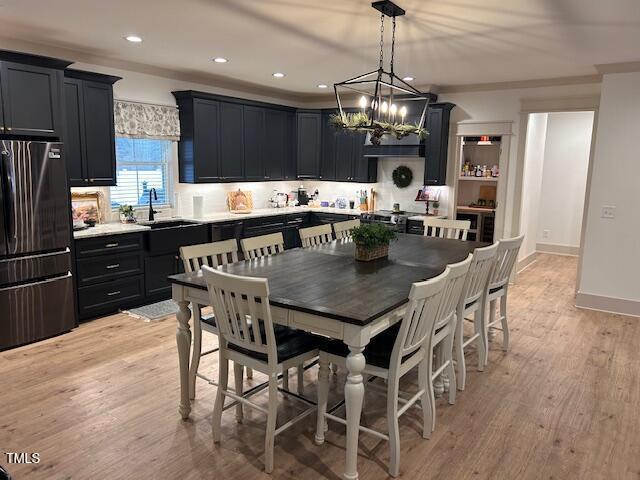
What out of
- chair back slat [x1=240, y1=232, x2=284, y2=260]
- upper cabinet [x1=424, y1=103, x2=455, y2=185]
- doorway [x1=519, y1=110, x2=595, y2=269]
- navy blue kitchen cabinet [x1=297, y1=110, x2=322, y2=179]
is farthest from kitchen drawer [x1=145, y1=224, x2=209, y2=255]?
doorway [x1=519, y1=110, x2=595, y2=269]

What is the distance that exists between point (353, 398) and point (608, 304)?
4202 millimetres

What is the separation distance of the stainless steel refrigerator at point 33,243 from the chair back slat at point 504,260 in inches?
144

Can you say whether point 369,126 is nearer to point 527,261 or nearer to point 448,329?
point 448,329

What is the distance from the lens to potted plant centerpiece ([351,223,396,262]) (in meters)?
3.56

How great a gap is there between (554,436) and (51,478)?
2790mm

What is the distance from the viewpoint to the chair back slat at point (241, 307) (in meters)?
2.32

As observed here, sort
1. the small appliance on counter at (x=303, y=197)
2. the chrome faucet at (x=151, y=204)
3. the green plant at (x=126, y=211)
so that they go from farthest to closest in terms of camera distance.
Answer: the small appliance on counter at (x=303, y=197), the chrome faucet at (x=151, y=204), the green plant at (x=126, y=211)

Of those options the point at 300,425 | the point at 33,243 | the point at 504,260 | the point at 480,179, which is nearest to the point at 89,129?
the point at 33,243

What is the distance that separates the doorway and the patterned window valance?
5.39m

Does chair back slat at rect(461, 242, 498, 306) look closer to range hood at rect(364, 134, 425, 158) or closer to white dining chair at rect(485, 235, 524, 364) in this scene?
white dining chair at rect(485, 235, 524, 364)

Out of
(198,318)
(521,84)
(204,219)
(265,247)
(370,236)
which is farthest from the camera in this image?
(521,84)

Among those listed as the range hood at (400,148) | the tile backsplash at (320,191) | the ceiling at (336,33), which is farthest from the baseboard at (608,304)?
the range hood at (400,148)

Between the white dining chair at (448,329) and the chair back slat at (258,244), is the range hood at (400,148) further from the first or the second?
the white dining chair at (448,329)

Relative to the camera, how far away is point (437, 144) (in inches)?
255
